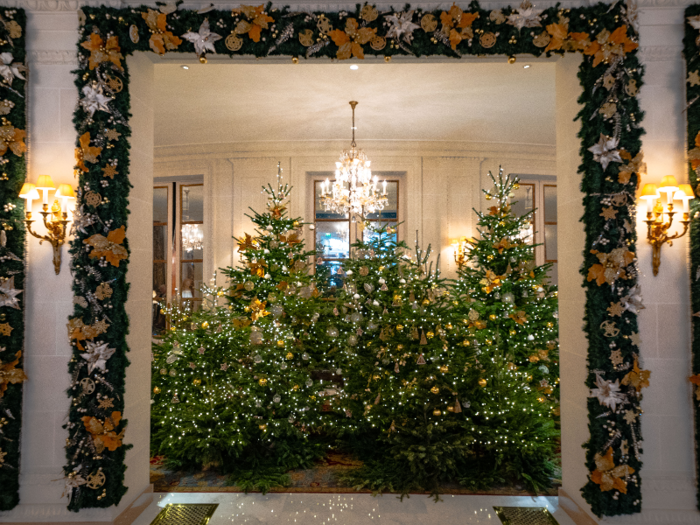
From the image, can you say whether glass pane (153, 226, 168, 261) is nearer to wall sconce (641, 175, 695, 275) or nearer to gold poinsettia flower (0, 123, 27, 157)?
gold poinsettia flower (0, 123, 27, 157)

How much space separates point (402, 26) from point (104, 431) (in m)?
3.35

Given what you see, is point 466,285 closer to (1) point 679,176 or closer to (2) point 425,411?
(2) point 425,411

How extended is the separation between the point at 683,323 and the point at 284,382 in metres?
3.01

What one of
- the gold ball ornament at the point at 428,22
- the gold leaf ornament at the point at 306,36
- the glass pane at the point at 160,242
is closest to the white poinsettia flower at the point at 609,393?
the gold ball ornament at the point at 428,22

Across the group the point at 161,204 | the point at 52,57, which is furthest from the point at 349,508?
the point at 161,204

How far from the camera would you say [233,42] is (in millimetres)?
2871

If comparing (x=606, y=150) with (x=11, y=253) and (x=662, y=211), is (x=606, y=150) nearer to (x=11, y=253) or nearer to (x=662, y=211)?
(x=662, y=211)

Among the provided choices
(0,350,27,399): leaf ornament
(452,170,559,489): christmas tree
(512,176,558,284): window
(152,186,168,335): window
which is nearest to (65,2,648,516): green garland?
(0,350,27,399): leaf ornament

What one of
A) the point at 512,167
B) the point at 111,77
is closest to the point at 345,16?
the point at 111,77

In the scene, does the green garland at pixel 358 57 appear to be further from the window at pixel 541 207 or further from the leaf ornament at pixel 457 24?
the window at pixel 541 207

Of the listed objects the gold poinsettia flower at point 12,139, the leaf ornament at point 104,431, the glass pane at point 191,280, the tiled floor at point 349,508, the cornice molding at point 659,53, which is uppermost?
the cornice molding at point 659,53

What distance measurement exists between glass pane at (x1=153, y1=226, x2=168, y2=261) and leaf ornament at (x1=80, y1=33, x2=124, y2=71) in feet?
19.6

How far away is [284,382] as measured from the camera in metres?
3.67

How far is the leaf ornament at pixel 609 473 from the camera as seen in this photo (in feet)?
8.61
